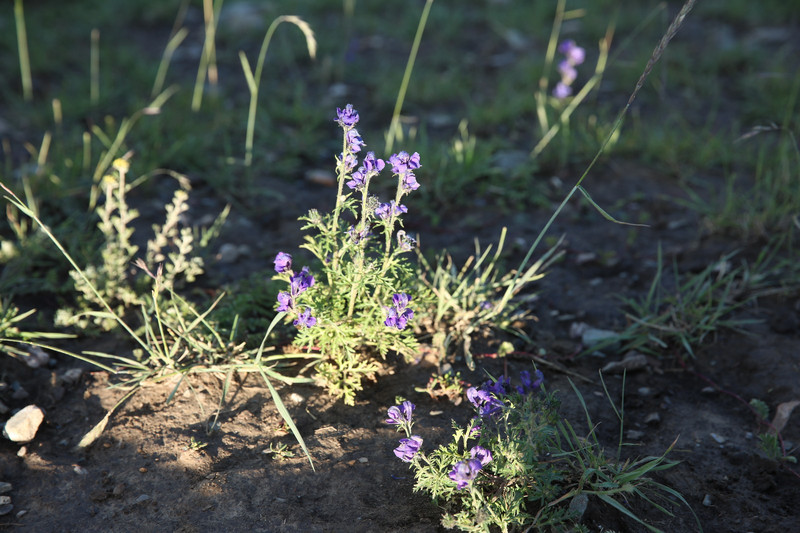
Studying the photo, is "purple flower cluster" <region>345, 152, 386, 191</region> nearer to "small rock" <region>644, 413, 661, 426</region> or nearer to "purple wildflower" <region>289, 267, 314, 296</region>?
"purple wildflower" <region>289, 267, 314, 296</region>

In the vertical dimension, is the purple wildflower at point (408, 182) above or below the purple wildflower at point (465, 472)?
above

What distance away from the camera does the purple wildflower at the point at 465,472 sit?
1.78 m

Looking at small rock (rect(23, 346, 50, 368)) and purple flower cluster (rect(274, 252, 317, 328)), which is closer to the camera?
purple flower cluster (rect(274, 252, 317, 328))

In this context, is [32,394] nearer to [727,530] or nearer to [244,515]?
[244,515]

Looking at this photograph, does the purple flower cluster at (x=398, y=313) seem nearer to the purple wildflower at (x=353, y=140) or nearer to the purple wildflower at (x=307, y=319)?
the purple wildflower at (x=307, y=319)

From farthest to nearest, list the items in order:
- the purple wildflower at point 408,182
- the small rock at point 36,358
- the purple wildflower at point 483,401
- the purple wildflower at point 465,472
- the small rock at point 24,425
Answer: the small rock at point 36,358 → the small rock at point 24,425 → the purple wildflower at point 408,182 → the purple wildflower at point 483,401 → the purple wildflower at point 465,472

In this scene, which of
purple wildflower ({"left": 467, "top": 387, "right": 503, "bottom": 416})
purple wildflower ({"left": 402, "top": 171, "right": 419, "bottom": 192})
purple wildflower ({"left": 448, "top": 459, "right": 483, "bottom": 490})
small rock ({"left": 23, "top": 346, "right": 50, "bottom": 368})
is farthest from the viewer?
small rock ({"left": 23, "top": 346, "right": 50, "bottom": 368})

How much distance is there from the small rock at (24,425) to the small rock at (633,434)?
2.10m

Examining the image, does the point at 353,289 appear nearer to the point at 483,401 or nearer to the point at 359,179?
the point at 359,179

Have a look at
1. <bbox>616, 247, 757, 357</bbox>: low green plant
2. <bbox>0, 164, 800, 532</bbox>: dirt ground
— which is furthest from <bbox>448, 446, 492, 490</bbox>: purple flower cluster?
<bbox>616, 247, 757, 357</bbox>: low green plant

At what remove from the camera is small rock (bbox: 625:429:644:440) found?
94.0 inches

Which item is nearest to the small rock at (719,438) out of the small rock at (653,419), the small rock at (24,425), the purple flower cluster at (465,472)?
the small rock at (653,419)

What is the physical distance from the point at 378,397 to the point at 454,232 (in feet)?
4.43

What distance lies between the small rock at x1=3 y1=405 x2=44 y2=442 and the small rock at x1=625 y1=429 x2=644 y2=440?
2.10 meters
